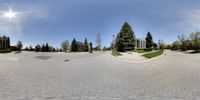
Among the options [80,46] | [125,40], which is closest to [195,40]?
[125,40]

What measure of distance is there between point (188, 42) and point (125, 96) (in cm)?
10024

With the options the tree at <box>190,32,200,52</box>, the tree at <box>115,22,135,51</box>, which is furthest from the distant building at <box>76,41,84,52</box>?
the tree at <box>190,32,200,52</box>

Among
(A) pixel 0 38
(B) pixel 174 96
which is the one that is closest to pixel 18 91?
(B) pixel 174 96

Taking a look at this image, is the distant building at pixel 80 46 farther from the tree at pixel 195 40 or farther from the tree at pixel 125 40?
the tree at pixel 195 40

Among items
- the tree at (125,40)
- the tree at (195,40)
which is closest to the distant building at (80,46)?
the tree at (125,40)

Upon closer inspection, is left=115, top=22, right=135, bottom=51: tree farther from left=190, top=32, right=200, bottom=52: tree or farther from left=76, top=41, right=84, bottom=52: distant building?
left=190, top=32, right=200, bottom=52: tree

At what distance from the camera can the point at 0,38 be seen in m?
61.8

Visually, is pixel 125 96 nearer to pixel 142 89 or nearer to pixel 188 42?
pixel 142 89

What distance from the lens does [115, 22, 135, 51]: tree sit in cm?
7344

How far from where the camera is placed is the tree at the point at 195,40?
9268 centimetres

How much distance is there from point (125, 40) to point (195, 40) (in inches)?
1357

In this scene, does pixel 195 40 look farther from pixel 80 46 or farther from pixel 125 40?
pixel 80 46

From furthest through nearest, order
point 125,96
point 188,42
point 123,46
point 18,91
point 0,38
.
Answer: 1. point 188,42
2. point 123,46
3. point 0,38
4. point 18,91
5. point 125,96

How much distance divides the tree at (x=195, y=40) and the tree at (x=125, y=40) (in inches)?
1096
